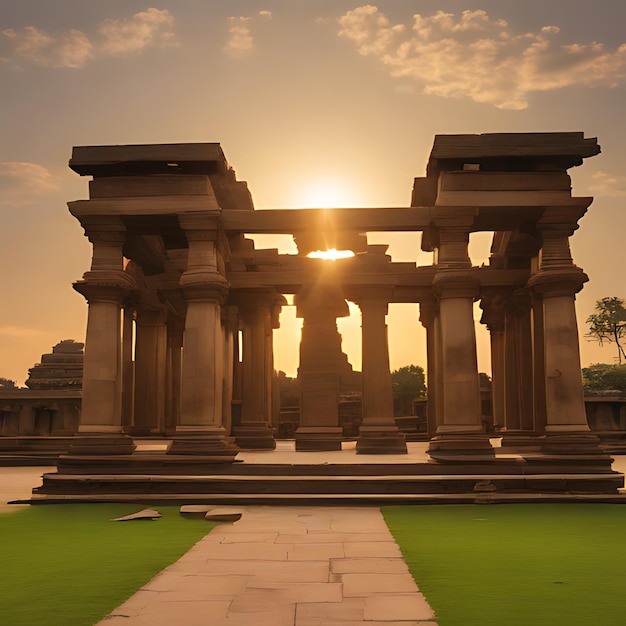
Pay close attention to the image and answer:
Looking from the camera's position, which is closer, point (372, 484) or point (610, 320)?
point (372, 484)

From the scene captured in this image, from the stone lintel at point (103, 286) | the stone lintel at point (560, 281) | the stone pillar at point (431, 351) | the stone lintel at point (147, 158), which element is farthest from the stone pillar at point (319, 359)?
the stone lintel at point (560, 281)

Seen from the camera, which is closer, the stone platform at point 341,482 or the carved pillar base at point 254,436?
the stone platform at point 341,482

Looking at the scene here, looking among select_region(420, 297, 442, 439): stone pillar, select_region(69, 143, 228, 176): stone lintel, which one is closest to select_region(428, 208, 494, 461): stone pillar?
select_region(69, 143, 228, 176): stone lintel

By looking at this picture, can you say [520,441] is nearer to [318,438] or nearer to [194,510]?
[318,438]

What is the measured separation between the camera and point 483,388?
47.1 metres

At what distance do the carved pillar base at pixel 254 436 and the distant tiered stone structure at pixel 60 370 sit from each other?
2047 centimetres

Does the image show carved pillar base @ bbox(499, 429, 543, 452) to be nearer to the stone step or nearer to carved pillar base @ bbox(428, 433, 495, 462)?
carved pillar base @ bbox(428, 433, 495, 462)

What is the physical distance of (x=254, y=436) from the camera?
25.0 metres

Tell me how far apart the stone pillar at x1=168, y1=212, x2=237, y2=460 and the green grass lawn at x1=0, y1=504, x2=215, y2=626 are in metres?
2.83

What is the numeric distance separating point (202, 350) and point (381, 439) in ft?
25.5

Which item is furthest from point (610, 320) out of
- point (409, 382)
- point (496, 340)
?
point (496, 340)

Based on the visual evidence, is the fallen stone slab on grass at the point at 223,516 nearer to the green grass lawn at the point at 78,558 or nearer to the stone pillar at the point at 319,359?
the green grass lawn at the point at 78,558

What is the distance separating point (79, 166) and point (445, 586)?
13935 mm

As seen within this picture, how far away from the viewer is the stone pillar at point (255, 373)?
25031 mm
